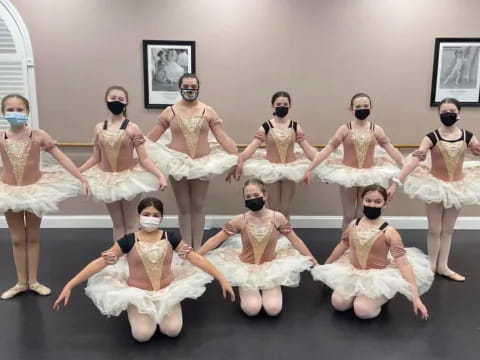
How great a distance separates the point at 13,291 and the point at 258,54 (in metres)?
2.81

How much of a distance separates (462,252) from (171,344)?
2707 millimetres

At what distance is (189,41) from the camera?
416cm

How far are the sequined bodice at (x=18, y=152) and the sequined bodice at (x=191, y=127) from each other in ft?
3.37

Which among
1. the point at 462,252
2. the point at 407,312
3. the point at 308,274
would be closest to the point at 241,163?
the point at 308,274

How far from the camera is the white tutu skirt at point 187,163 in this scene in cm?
319

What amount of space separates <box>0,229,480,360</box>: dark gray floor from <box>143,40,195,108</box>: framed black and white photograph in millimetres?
1834

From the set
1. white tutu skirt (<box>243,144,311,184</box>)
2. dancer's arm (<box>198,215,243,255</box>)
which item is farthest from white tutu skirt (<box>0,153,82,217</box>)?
white tutu skirt (<box>243,144,311,184</box>)

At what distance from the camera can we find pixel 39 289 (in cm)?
312

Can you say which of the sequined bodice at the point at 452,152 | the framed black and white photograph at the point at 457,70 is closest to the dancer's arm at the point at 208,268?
the sequined bodice at the point at 452,152

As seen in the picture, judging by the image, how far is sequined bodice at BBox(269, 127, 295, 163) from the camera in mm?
3484

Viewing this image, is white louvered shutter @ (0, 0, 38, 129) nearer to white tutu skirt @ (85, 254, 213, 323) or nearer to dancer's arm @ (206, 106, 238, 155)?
dancer's arm @ (206, 106, 238, 155)

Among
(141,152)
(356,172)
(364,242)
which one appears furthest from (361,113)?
(141,152)

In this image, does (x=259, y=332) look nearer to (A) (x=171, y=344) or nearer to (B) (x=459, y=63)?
(A) (x=171, y=344)

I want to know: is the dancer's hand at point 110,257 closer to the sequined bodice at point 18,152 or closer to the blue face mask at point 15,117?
the sequined bodice at point 18,152
